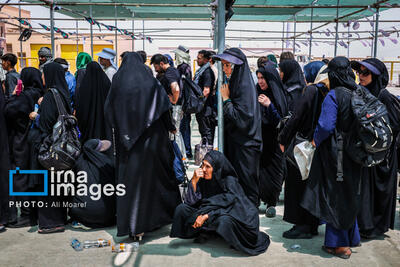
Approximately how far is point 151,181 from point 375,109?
190 centimetres

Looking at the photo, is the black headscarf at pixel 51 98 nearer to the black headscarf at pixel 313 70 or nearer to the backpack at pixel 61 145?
the backpack at pixel 61 145

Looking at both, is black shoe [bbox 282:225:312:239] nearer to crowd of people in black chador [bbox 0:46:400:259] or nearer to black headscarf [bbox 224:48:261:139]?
crowd of people in black chador [bbox 0:46:400:259]

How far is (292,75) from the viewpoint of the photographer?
3.94 meters

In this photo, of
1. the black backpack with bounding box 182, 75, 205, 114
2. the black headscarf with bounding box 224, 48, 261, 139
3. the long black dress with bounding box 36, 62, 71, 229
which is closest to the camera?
the black headscarf with bounding box 224, 48, 261, 139

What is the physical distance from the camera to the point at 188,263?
116 inches

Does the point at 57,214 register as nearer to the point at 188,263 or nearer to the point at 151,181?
the point at 151,181

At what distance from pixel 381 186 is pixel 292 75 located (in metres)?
1.38

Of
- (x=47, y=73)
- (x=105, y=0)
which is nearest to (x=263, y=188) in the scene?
(x=47, y=73)

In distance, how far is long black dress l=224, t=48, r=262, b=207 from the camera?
3410 millimetres

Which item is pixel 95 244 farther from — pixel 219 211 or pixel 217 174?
pixel 217 174

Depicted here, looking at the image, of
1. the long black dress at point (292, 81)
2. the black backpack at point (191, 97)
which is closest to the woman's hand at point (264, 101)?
the long black dress at point (292, 81)

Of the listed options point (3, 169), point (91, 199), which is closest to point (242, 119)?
point (91, 199)

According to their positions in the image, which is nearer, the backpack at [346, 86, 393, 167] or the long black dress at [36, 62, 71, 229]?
the backpack at [346, 86, 393, 167]

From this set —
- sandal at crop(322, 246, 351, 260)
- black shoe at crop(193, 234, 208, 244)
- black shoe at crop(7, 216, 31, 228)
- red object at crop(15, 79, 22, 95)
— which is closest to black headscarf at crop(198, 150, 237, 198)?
black shoe at crop(193, 234, 208, 244)
